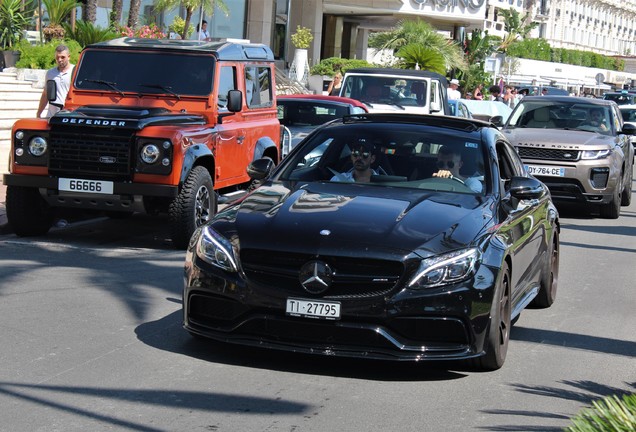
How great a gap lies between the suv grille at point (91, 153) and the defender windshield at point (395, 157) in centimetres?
346

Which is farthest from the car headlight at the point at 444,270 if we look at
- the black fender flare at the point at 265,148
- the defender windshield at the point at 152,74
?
the black fender flare at the point at 265,148

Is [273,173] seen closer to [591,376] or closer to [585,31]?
[591,376]

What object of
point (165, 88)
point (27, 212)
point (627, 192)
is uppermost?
point (165, 88)

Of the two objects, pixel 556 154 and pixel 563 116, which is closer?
pixel 556 154

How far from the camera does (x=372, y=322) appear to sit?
21.0 ft

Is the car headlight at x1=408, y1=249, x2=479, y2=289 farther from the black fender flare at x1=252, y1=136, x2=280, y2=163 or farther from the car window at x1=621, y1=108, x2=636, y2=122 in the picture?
the car window at x1=621, y1=108, x2=636, y2=122

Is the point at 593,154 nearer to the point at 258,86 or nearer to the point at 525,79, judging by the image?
the point at 258,86

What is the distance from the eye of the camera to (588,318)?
9.20 meters

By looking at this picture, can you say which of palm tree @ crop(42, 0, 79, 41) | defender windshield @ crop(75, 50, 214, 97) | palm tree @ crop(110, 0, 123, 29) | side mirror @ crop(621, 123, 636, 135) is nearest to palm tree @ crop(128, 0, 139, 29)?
palm tree @ crop(110, 0, 123, 29)

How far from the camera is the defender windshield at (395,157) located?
7.98m

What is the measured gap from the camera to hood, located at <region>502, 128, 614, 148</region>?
17.2 meters

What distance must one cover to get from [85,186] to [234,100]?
2.04m

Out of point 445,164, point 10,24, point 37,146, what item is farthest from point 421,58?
Result: point 445,164

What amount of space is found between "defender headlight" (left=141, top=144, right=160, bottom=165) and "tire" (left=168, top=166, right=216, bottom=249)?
1.45ft
